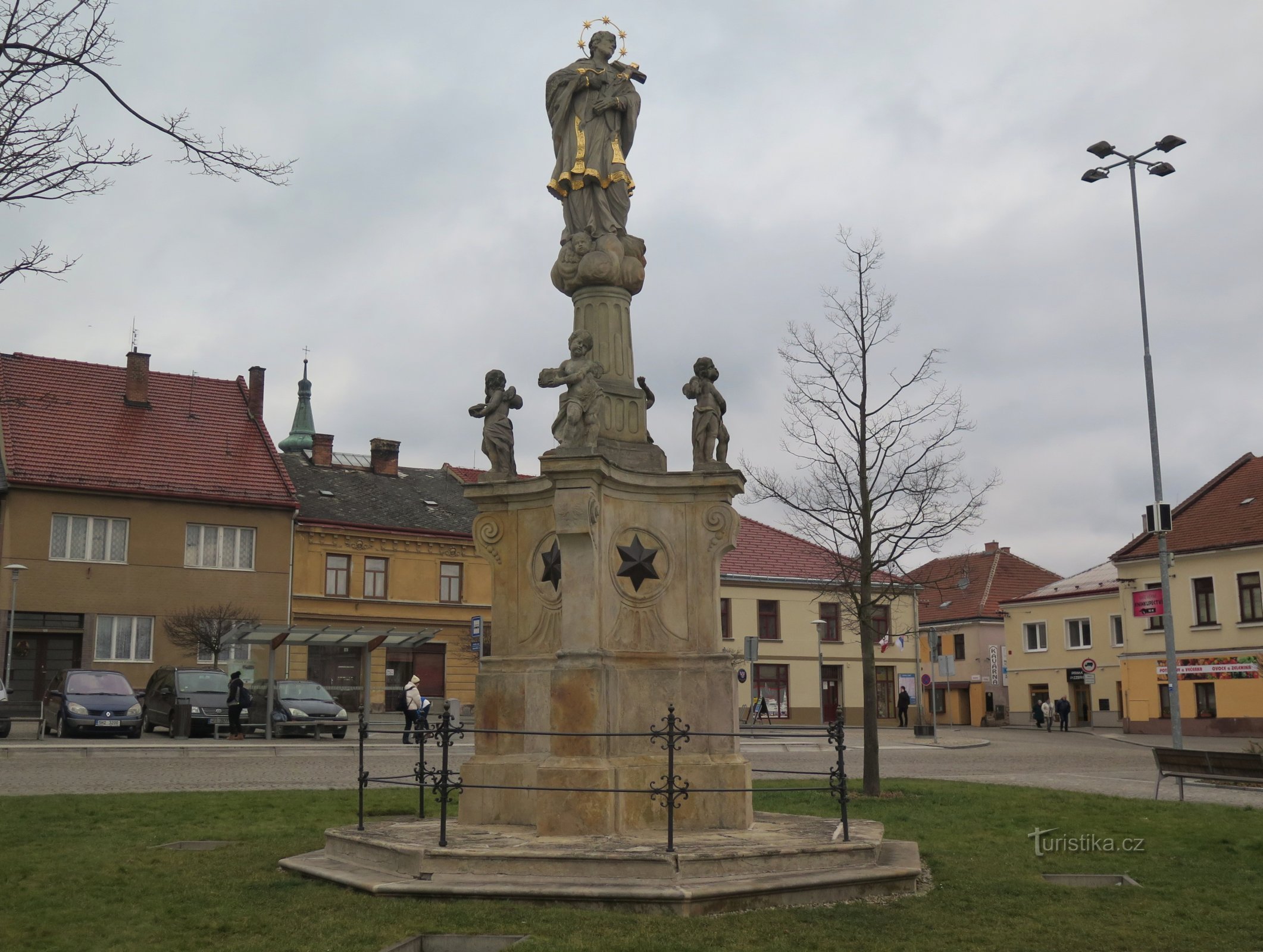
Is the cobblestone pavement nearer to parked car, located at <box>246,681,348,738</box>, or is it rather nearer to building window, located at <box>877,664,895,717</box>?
parked car, located at <box>246,681,348,738</box>

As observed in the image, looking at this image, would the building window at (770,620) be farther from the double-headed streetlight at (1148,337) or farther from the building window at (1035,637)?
the double-headed streetlight at (1148,337)

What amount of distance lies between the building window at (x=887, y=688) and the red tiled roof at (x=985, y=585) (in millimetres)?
8086

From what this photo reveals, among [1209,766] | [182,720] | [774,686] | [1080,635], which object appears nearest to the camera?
[1209,766]

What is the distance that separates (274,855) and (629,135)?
7.86 metres

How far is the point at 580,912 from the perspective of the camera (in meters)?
8.24

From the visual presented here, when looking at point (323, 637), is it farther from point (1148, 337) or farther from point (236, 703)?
point (1148, 337)

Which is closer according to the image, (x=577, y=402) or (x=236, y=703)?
(x=577, y=402)

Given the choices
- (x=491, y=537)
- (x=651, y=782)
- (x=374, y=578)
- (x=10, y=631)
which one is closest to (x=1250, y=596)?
(x=374, y=578)

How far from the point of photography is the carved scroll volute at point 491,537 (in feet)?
40.3

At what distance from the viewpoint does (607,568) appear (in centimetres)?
1152

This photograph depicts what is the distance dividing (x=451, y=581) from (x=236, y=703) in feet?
76.0

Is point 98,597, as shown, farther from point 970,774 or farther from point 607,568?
point 607,568

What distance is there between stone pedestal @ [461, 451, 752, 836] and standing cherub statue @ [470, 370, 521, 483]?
37 cm

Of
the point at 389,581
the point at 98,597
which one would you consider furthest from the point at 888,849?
the point at 389,581
